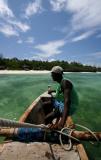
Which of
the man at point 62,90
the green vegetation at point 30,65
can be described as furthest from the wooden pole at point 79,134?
the green vegetation at point 30,65

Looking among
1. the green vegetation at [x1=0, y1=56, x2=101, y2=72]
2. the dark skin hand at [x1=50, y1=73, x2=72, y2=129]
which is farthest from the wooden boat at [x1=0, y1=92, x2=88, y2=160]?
the green vegetation at [x1=0, y1=56, x2=101, y2=72]

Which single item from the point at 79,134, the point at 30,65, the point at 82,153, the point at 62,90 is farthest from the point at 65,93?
the point at 30,65

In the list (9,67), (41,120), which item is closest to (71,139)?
(41,120)

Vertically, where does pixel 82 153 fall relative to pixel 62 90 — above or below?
below

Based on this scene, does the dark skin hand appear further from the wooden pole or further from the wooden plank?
the wooden plank

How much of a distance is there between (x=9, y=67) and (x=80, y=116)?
4733 centimetres

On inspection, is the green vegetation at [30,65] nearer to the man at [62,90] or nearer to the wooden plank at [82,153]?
the man at [62,90]

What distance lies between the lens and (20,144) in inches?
145

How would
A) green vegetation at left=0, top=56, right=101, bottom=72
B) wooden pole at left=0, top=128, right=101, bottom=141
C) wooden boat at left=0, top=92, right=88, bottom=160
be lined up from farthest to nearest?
1. green vegetation at left=0, top=56, right=101, bottom=72
2. wooden pole at left=0, top=128, right=101, bottom=141
3. wooden boat at left=0, top=92, right=88, bottom=160

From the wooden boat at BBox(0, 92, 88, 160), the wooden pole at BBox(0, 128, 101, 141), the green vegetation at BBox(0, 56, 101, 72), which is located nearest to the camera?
the wooden boat at BBox(0, 92, 88, 160)

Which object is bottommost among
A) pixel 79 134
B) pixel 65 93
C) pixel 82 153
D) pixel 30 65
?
pixel 30 65

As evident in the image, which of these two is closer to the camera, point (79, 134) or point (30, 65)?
point (79, 134)

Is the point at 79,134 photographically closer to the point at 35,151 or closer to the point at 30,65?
the point at 35,151

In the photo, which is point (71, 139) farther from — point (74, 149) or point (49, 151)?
point (49, 151)
